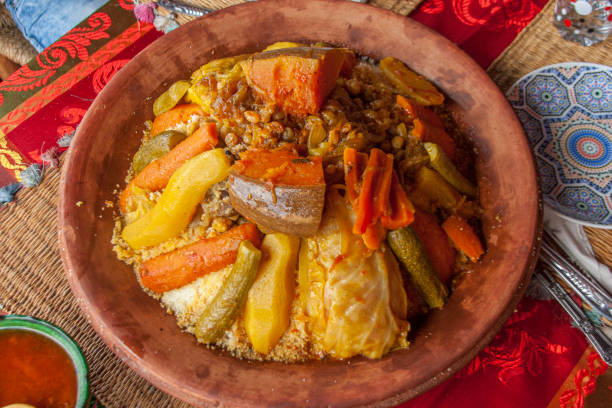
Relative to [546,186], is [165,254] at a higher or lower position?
lower

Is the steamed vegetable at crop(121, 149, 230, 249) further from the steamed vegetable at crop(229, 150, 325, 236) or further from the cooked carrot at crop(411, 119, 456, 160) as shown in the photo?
the cooked carrot at crop(411, 119, 456, 160)

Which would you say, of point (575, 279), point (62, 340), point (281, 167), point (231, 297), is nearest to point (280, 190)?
point (281, 167)

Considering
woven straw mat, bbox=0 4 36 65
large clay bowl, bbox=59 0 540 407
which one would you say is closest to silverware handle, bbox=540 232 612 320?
large clay bowl, bbox=59 0 540 407

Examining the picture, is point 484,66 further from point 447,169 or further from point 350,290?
point 350,290

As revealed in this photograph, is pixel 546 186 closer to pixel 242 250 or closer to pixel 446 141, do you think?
pixel 446 141

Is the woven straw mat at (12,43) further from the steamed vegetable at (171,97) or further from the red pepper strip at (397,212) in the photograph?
the red pepper strip at (397,212)

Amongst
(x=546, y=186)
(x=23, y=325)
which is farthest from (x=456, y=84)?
(x=23, y=325)
